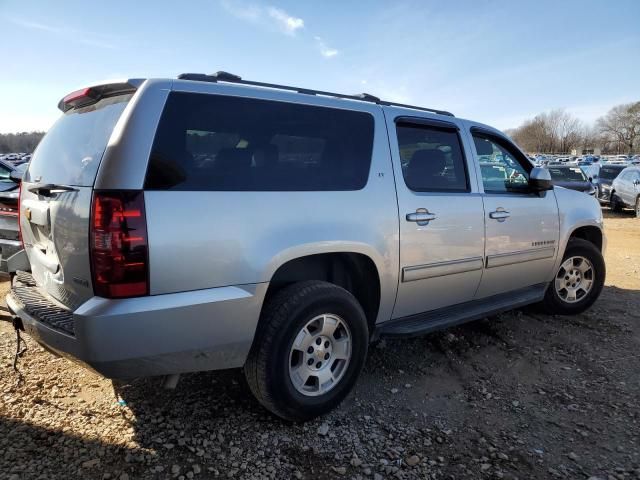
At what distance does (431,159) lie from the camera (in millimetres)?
3559

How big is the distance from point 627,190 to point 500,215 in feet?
→ 44.7

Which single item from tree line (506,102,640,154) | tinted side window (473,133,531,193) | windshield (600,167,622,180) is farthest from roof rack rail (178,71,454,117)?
tree line (506,102,640,154)

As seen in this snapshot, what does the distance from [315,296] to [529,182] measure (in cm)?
259

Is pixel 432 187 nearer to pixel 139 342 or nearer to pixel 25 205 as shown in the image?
pixel 139 342

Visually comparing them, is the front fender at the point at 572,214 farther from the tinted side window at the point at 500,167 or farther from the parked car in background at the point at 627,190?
the parked car in background at the point at 627,190

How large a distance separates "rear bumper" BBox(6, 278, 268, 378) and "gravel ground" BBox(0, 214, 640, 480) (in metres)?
0.55

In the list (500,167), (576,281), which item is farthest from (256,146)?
(576,281)

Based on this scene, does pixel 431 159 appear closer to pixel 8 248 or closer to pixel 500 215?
pixel 500 215

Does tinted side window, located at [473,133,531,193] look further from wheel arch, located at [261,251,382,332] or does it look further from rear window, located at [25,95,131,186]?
rear window, located at [25,95,131,186]

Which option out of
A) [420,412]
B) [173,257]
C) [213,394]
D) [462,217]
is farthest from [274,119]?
[420,412]

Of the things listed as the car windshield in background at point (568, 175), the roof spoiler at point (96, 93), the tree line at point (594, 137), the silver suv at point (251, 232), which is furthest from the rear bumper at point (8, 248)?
the tree line at point (594, 137)

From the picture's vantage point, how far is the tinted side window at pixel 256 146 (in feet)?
7.54

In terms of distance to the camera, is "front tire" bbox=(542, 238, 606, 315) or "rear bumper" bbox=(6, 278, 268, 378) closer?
"rear bumper" bbox=(6, 278, 268, 378)

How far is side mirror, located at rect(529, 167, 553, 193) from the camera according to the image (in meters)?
4.09
